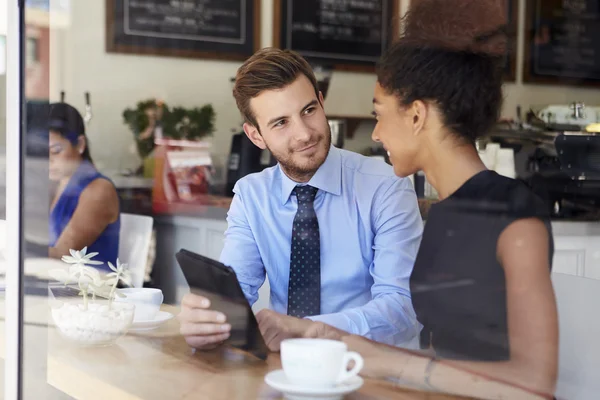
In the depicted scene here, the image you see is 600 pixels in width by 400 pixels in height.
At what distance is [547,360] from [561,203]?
0.54ft

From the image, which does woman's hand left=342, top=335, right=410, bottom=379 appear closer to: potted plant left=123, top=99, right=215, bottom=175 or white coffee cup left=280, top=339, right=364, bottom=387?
white coffee cup left=280, top=339, right=364, bottom=387

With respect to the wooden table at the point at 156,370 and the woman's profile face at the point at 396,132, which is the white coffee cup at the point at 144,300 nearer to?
the wooden table at the point at 156,370

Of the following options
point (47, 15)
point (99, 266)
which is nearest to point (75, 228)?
point (99, 266)

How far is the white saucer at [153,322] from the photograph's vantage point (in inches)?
48.4

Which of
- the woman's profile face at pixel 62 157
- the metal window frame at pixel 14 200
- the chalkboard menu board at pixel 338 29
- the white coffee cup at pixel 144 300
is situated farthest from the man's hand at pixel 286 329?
the metal window frame at pixel 14 200

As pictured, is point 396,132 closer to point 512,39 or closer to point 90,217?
point 512,39

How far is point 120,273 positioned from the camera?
51.4 inches

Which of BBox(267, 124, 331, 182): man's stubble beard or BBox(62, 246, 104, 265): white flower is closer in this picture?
BBox(267, 124, 331, 182): man's stubble beard

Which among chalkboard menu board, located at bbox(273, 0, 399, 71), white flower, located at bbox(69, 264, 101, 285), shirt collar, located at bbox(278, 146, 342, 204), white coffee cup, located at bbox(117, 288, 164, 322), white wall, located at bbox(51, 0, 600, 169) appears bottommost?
white coffee cup, located at bbox(117, 288, 164, 322)

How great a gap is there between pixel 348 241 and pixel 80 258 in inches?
21.6

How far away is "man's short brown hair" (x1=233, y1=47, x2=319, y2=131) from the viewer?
102 centimetres

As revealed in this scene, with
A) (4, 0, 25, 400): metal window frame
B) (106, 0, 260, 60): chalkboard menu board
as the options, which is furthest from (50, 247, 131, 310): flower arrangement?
(106, 0, 260, 60): chalkboard menu board

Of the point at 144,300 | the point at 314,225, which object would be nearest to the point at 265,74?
the point at 314,225

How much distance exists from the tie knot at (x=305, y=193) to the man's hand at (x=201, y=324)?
0.21m
